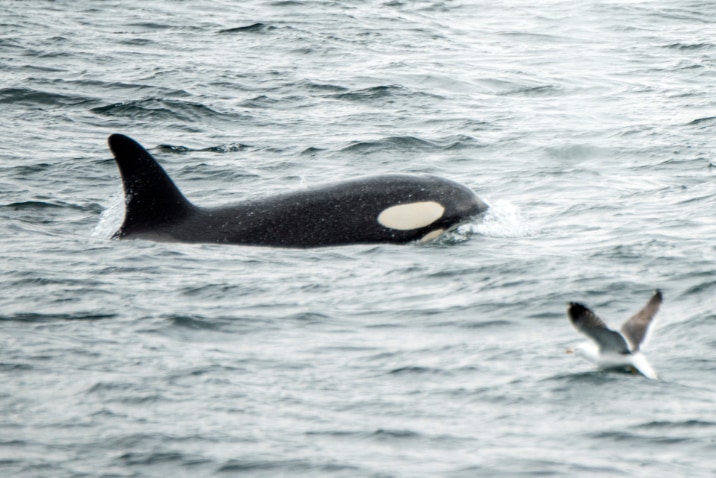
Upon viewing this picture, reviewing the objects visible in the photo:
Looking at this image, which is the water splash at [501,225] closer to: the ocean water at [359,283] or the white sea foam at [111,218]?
the ocean water at [359,283]

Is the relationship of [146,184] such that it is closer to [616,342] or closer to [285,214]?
[285,214]

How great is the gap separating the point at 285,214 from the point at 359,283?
1.39 m

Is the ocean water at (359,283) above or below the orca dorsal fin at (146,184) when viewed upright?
below

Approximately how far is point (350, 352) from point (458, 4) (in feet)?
77.2

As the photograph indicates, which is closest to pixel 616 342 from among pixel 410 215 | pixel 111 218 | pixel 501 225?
pixel 410 215

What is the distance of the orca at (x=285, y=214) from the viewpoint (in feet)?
35.7

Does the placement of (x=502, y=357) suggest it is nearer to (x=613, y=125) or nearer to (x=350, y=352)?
(x=350, y=352)

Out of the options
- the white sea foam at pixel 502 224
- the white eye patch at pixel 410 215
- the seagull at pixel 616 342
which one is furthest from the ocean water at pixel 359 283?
the white eye patch at pixel 410 215

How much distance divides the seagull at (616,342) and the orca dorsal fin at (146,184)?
449 centimetres

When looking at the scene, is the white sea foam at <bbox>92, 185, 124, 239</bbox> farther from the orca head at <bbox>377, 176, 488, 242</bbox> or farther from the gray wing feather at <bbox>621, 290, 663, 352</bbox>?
the gray wing feather at <bbox>621, 290, 663, 352</bbox>

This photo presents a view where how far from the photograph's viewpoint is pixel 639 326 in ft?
25.1

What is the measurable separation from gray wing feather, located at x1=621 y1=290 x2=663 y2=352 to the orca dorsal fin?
4.64 meters

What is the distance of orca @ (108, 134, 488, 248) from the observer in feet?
35.7

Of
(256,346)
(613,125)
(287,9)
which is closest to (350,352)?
(256,346)
